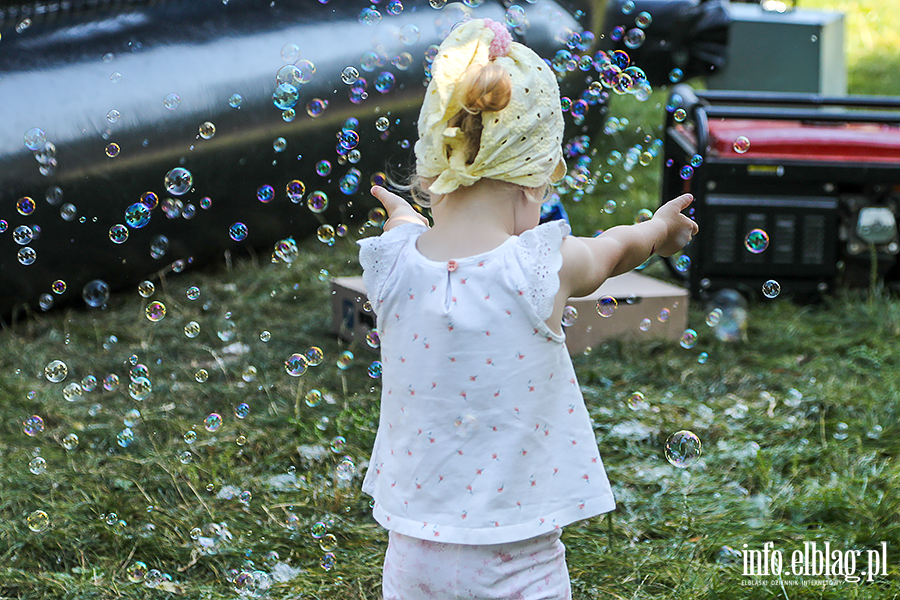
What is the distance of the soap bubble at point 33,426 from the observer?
8.67 feet

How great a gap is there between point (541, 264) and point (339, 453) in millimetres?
1344

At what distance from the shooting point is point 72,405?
117 inches

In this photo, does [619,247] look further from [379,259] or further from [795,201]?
[795,201]

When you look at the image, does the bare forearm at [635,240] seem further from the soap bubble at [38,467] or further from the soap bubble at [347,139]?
the soap bubble at [38,467]

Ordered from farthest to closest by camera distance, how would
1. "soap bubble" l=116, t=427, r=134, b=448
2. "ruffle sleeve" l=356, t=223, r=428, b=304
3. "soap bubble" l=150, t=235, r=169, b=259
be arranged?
"soap bubble" l=150, t=235, r=169, b=259
"soap bubble" l=116, t=427, r=134, b=448
"ruffle sleeve" l=356, t=223, r=428, b=304

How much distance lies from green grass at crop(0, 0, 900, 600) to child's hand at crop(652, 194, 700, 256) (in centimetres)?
77

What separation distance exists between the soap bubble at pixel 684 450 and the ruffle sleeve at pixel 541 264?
0.87 metres

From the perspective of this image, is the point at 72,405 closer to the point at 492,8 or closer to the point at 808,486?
the point at 808,486

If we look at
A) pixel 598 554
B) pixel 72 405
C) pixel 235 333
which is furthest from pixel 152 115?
pixel 598 554

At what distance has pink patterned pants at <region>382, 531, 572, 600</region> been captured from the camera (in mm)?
1418

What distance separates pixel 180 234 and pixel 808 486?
280cm

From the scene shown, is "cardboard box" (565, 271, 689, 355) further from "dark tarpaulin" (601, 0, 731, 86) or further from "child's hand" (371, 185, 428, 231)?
"dark tarpaulin" (601, 0, 731, 86)

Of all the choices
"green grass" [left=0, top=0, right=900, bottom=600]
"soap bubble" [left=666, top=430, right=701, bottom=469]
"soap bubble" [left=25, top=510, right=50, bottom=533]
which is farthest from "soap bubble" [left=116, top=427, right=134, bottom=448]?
"soap bubble" [left=666, top=430, right=701, bottom=469]

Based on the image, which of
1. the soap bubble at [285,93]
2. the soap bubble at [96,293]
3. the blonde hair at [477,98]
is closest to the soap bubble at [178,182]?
the soap bubble at [285,93]
